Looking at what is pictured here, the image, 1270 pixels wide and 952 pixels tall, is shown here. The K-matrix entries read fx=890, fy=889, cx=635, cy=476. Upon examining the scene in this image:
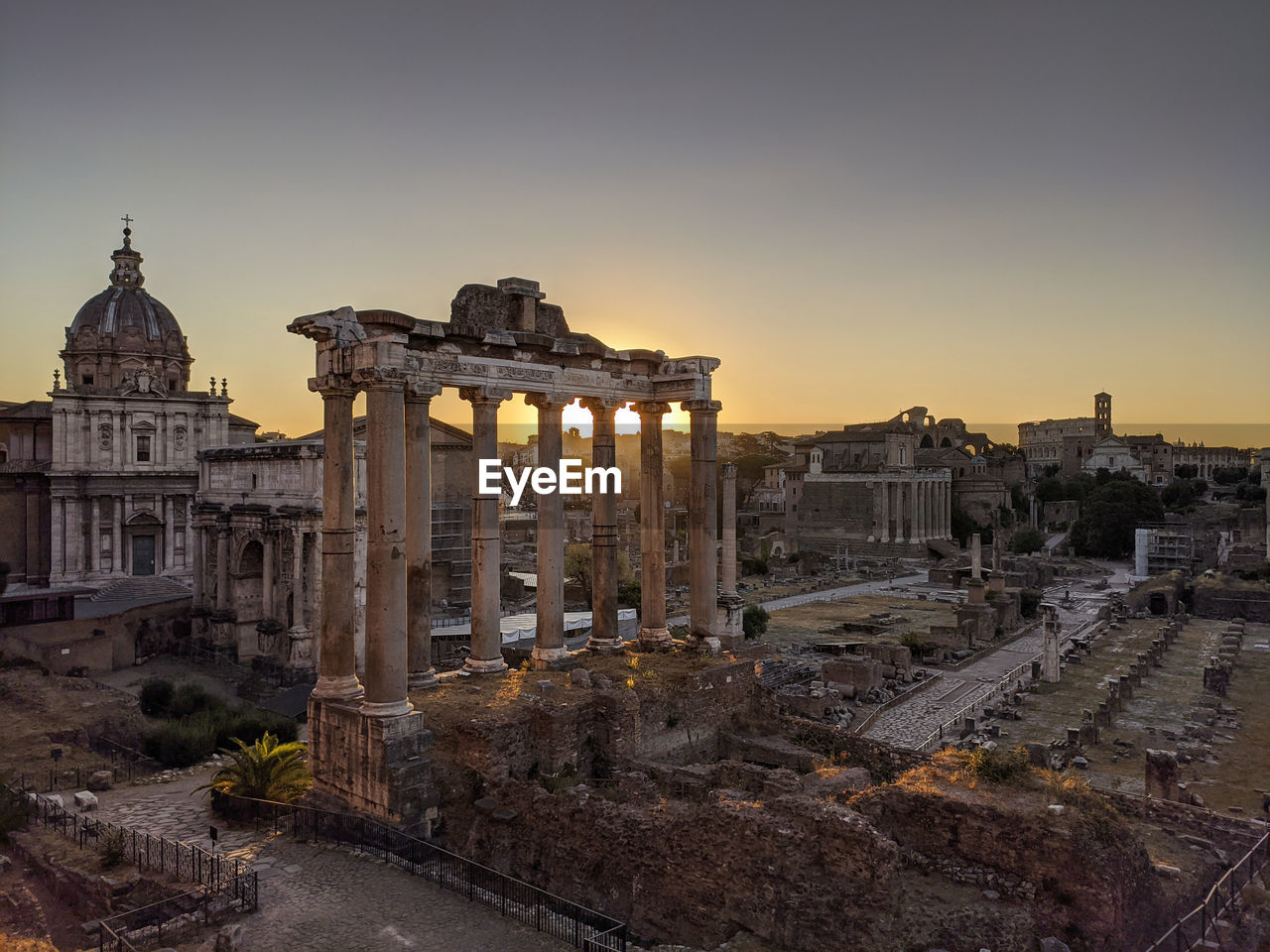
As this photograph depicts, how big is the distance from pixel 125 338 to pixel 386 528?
38796 millimetres

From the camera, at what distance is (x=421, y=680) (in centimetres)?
1495

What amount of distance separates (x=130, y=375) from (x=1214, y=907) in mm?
46877

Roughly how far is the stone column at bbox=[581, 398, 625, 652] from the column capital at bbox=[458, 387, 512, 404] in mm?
2587

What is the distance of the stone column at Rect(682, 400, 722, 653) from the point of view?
1812 cm

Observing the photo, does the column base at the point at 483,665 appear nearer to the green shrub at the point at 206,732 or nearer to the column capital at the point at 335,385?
the column capital at the point at 335,385

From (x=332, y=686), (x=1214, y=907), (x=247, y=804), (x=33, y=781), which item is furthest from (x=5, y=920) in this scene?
(x=1214, y=907)

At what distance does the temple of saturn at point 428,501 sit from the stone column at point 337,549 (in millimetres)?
24

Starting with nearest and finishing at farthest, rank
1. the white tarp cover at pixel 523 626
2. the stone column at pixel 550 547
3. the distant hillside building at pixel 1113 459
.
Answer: the stone column at pixel 550 547 → the white tarp cover at pixel 523 626 → the distant hillside building at pixel 1113 459

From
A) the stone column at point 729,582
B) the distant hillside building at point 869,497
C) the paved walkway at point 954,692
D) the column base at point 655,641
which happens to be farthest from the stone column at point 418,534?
the distant hillside building at point 869,497

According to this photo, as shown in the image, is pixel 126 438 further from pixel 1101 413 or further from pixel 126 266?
pixel 1101 413

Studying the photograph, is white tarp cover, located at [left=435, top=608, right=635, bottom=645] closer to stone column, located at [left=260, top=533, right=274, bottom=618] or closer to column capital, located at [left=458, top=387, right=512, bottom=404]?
stone column, located at [left=260, top=533, right=274, bottom=618]

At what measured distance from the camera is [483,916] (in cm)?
1013

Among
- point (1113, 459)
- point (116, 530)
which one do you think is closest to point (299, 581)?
point (116, 530)

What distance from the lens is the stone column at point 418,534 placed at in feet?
47.9
